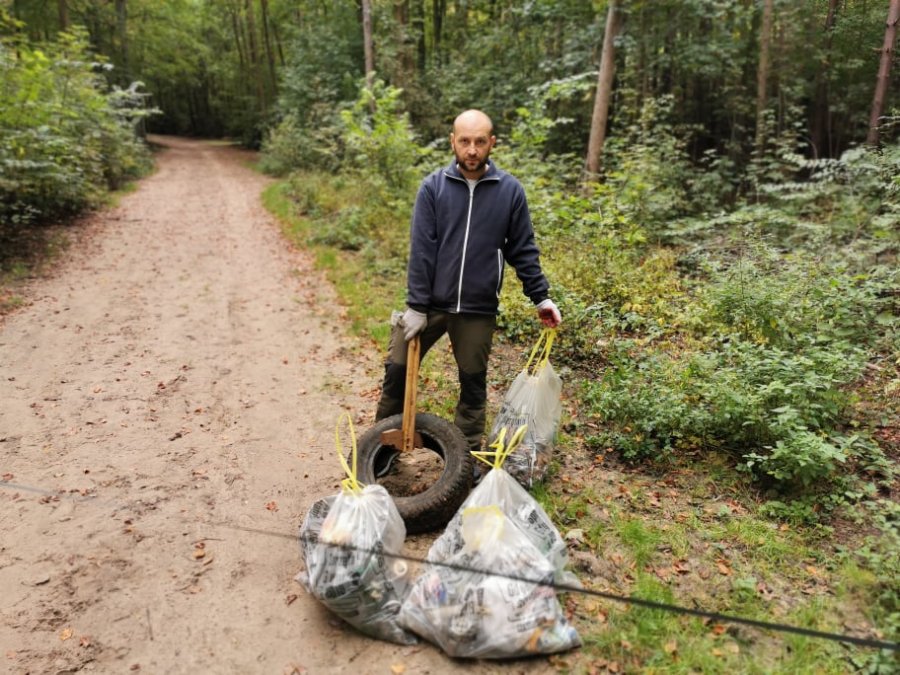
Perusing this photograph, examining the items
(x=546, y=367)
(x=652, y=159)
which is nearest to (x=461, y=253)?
(x=546, y=367)

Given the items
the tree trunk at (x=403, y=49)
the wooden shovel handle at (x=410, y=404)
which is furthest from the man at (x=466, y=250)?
the tree trunk at (x=403, y=49)

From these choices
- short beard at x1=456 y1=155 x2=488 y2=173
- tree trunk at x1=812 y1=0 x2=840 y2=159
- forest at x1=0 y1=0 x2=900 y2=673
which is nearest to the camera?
forest at x1=0 y1=0 x2=900 y2=673

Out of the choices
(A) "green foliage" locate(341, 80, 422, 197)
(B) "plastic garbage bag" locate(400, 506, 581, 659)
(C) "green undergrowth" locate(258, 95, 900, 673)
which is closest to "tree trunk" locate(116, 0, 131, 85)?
(A) "green foliage" locate(341, 80, 422, 197)

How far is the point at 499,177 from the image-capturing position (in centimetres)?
336

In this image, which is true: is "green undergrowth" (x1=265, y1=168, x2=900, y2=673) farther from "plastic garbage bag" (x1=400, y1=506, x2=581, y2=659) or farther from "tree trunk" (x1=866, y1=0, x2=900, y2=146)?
"tree trunk" (x1=866, y1=0, x2=900, y2=146)

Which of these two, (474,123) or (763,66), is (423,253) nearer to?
(474,123)

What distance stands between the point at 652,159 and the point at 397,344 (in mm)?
7592

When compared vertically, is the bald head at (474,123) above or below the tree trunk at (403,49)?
below

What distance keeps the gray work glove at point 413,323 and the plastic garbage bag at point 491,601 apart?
121 cm

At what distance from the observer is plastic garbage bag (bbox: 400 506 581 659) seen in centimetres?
242

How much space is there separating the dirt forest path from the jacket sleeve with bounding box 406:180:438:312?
156cm

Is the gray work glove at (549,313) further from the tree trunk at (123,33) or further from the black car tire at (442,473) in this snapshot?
the tree trunk at (123,33)

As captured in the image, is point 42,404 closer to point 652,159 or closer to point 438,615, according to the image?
point 438,615

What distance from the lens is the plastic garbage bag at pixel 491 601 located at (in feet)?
7.95
